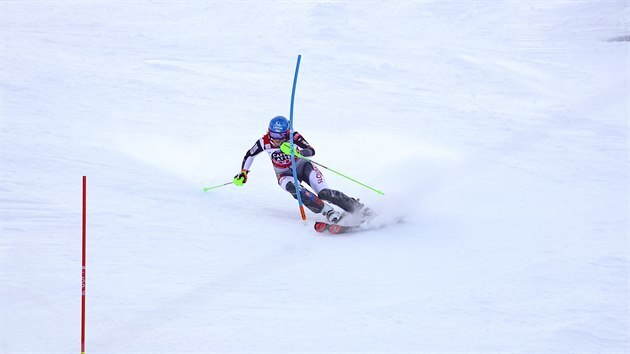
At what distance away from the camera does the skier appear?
923cm

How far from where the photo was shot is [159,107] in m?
15.0

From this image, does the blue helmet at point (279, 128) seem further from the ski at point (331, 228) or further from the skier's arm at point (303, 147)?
the ski at point (331, 228)

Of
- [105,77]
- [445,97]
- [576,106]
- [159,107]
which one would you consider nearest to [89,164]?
[159,107]

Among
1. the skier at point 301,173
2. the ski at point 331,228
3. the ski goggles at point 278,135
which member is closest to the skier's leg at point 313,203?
the skier at point 301,173

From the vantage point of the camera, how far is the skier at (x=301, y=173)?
30.3 ft

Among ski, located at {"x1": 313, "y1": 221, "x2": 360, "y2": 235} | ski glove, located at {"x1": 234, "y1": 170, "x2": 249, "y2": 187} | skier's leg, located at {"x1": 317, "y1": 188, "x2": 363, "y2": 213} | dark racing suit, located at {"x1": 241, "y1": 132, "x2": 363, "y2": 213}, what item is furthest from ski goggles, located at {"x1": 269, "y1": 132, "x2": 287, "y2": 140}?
ski, located at {"x1": 313, "y1": 221, "x2": 360, "y2": 235}

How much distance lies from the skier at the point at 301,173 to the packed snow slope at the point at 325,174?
33 centimetres

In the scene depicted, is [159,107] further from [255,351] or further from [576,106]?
[255,351]

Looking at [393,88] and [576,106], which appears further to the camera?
[393,88]

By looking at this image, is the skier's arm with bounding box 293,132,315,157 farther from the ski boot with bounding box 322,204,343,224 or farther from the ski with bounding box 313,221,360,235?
the ski with bounding box 313,221,360,235

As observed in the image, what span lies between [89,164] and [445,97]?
8.39 m

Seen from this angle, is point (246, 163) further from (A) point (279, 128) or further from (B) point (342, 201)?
(B) point (342, 201)

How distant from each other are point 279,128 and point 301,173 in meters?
0.65

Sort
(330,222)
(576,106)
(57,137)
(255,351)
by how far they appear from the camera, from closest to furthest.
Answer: (255,351) < (330,222) < (57,137) < (576,106)
